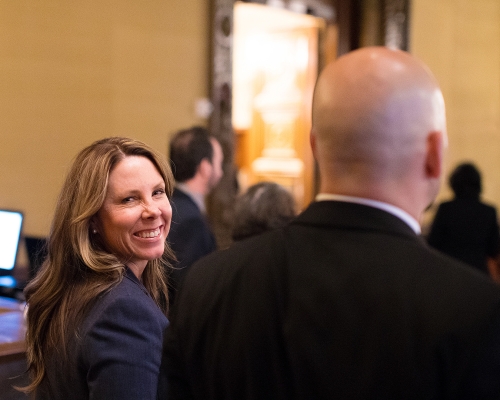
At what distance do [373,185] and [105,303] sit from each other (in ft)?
2.46

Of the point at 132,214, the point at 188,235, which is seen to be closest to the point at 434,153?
the point at 132,214

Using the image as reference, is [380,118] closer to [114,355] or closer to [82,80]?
[114,355]

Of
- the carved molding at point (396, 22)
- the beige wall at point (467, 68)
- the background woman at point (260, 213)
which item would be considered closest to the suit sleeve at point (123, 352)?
the background woman at point (260, 213)

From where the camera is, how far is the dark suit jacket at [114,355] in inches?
57.8

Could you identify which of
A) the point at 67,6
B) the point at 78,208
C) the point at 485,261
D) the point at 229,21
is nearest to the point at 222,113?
the point at 229,21

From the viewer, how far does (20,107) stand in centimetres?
411

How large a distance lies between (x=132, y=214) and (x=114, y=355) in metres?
0.45

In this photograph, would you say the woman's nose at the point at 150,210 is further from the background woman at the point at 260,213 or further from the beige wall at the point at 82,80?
the beige wall at the point at 82,80

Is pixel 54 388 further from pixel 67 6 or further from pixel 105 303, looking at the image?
pixel 67 6

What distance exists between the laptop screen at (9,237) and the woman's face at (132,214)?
6.14 ft

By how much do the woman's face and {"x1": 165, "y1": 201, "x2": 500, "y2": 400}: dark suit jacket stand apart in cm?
64

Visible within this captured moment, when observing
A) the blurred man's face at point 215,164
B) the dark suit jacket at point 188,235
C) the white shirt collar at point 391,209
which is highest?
the white shirt collar at point 391,209

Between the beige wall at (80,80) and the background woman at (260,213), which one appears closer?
the background woman at (260,213)

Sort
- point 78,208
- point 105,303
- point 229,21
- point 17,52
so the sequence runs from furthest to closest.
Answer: point 229,21 → point 17,52 → point 78,208 → point 105,303
